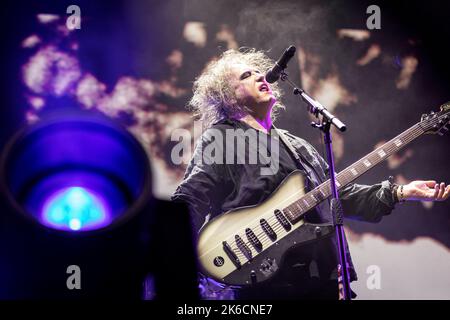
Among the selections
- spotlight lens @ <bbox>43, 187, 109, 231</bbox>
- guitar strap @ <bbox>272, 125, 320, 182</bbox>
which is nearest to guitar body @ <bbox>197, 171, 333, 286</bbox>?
guitar strap @ <bbox>272, 125, 320, 182</bbox>

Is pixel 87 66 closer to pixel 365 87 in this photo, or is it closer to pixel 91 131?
pixel 365 87

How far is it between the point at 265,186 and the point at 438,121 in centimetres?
98

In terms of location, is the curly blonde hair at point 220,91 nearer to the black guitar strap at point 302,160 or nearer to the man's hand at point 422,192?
the black guitar strap at point 302,160

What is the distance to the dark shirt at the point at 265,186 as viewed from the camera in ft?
6.63

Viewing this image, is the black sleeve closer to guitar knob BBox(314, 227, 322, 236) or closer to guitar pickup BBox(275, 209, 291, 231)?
guitar pickup BBox(275, 209, 291, 231)

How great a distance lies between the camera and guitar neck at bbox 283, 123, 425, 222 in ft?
6.82

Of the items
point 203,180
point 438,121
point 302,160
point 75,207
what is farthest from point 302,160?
point 75,207

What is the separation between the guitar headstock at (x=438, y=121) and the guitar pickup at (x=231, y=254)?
1180mm

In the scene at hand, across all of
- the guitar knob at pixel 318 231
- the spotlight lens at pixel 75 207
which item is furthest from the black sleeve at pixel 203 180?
the spotlight lens at pixel 75 207

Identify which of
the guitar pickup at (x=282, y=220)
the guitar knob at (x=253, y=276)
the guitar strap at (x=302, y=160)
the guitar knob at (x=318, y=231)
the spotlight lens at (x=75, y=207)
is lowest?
the spotlight lens at (x=75, y=207)

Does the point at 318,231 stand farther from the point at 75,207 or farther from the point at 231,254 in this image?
the point at 75,207

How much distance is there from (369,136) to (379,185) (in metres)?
0.34

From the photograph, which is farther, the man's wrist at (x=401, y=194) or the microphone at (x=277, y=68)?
the man's wrist at (x=401, y=194)
